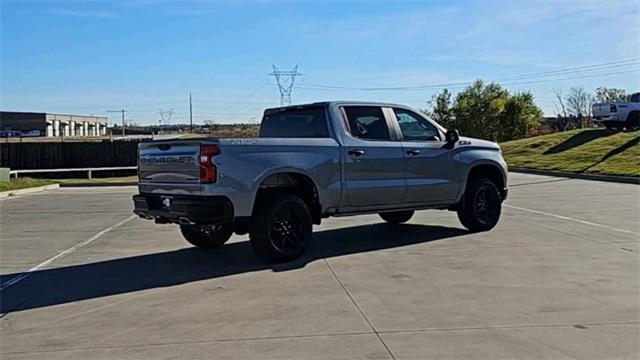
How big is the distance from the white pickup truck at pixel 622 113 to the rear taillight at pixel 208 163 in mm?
29486

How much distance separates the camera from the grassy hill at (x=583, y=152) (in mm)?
24344

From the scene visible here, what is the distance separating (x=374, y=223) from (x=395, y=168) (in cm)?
285

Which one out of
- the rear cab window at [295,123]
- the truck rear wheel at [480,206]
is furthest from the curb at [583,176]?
the rear cab window at [295,123]

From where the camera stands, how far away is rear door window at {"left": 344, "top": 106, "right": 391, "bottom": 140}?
9078mm

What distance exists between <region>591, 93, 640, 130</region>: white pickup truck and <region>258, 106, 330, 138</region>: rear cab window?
27.2 metres

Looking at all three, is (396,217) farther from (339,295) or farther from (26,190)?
(26,190)

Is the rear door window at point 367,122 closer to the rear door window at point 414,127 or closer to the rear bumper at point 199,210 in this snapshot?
the rear door window at point 414,127

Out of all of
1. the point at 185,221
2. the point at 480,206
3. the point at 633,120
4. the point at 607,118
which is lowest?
the point at 480,206

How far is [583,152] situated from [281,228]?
80.3 feet

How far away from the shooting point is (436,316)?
5566mm

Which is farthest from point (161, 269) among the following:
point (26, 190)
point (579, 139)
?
point (579, 139)

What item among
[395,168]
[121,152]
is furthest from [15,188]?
[395,168]

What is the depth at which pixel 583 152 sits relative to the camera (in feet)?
95.9

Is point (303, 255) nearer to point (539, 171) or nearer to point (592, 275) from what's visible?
point (592, 275)
